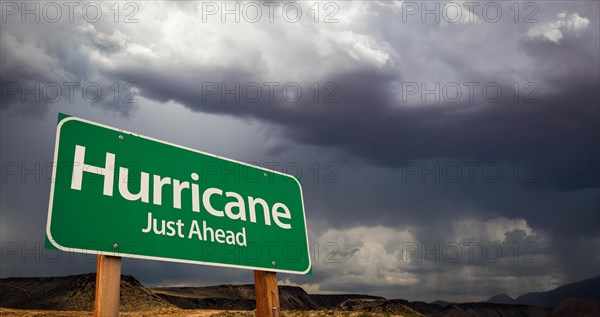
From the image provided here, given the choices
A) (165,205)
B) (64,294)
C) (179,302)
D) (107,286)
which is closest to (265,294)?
(165,205)

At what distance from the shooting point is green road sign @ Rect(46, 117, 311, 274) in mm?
4184

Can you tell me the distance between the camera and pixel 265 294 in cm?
539

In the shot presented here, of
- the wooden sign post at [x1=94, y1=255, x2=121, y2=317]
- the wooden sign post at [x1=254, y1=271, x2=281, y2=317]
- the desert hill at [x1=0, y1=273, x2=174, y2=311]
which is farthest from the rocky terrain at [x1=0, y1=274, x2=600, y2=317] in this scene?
the wooden sign post at [x1=94, y1=255, x2=121, y2=317]

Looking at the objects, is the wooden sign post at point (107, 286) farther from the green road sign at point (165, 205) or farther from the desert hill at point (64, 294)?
the desert hill at point (64, 294)

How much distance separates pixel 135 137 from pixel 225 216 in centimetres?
113

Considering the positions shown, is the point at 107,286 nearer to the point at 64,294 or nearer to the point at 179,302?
the point at 64,294

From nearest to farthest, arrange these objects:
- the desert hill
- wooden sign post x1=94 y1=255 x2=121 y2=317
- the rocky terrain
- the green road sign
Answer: wooden sign post x1=94 y1=255 x2=121 y2=317, the green road sign, the rocky terrain, the desert hill

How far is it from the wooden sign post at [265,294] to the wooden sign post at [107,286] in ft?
5.08

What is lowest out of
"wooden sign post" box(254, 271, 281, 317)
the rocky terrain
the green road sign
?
"wooden sign post" box(254, 271, 281, 317)

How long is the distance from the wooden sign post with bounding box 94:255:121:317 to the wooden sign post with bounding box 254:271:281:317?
1548 millimetres

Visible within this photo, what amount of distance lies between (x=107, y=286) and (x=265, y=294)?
1.75 meters

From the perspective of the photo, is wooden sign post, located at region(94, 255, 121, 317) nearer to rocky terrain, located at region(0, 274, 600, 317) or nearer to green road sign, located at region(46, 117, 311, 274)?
green road sign, located at region(46, 117, 311, 274)

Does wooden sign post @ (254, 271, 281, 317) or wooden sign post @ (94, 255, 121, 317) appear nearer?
wooden sign post @ (94, 255, 121, 317)

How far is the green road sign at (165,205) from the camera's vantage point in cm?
418
